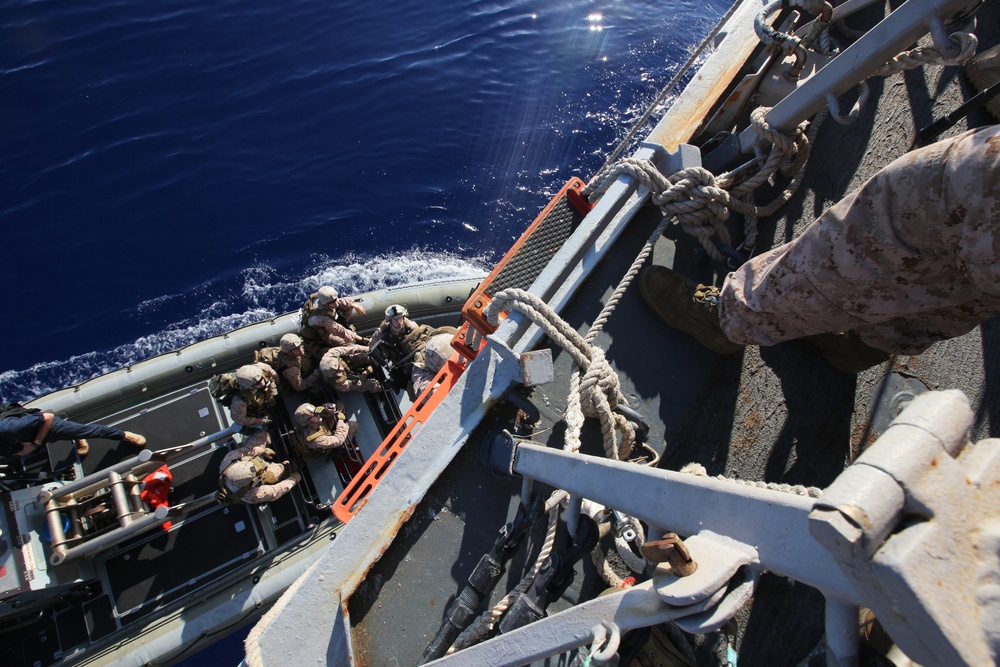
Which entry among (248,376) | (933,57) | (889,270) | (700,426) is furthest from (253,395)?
(933,57)

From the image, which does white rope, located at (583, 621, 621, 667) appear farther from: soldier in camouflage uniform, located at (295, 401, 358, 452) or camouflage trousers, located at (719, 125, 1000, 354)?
soldier in camouflage uniform, located at (295, 401, 358, 452)

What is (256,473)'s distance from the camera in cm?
472

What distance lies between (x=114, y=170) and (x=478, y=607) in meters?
9.14

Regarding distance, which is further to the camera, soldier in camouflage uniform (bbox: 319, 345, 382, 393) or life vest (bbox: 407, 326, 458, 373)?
soldier in camouflage uniform (bbox: 319, 345, 382, 393)

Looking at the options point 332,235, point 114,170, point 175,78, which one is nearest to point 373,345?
point 332,235

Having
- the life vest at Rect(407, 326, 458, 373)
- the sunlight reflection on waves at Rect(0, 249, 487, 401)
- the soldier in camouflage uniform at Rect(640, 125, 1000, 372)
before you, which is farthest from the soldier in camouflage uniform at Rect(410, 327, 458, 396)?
the sunlight reflection on waves at Rect(0, 249, 487, 401)

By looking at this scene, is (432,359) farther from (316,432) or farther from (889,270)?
(889,270)

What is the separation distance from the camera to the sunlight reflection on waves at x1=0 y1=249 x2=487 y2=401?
23.3 ft

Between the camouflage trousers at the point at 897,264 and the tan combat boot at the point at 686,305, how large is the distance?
16 cm

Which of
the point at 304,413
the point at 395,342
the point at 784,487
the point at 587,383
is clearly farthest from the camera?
the point at 395,342

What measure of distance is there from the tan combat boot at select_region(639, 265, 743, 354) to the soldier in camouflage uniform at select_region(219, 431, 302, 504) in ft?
11.5

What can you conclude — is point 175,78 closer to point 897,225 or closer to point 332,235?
point 332,235

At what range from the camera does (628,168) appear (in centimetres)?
293

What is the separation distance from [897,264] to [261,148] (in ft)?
30.2
